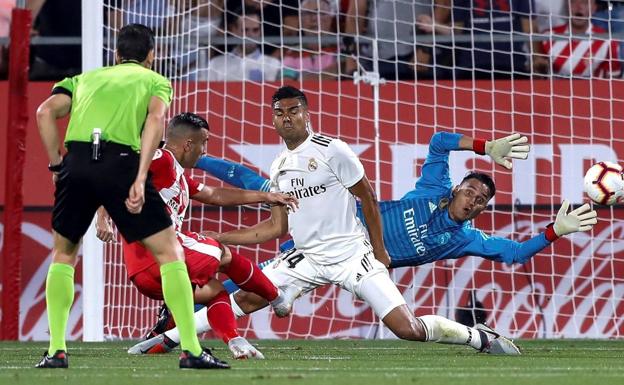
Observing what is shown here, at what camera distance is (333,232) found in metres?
8.25

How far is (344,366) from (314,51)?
18.5ft

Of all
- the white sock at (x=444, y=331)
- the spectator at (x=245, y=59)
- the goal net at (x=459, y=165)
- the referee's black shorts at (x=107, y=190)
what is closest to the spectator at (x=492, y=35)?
the goal net at (x=459, y=165)

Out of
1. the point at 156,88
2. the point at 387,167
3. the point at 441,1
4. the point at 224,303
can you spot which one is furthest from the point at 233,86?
the point at 156,88

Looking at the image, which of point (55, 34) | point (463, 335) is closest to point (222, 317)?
point (463, 335)

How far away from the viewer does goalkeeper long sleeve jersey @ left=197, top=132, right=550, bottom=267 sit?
30.6 feet

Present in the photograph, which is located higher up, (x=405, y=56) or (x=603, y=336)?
(x=405, y=56)

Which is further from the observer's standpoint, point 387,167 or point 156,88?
point 387,167

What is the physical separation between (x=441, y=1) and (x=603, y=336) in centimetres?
343

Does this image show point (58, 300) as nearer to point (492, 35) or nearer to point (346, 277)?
point (346, 277)

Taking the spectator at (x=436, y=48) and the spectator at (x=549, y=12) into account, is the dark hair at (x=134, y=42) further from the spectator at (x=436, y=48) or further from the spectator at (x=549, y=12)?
the spectator at (x=549, y=12)

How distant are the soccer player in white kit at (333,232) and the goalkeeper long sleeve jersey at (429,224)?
102 centimetres

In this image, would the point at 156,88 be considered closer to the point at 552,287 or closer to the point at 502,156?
the point at 502,156

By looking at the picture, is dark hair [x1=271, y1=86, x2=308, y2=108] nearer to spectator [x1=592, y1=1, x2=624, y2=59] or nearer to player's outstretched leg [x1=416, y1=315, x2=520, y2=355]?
player's outstretched leg [x1=416, y1=315, x2=520, y2=355]

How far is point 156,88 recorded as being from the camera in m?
6.34
